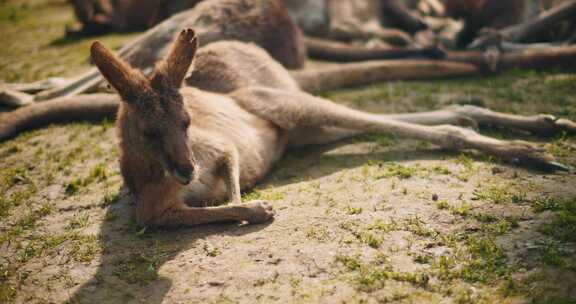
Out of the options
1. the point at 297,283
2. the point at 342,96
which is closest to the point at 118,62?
the point at 297,283

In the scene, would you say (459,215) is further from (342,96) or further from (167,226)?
(342,96)

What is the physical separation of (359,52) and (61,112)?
12.8 ft

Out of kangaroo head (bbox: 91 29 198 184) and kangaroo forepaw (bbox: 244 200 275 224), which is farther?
kangaroo forepaw (bbox: 244 200 275 224)

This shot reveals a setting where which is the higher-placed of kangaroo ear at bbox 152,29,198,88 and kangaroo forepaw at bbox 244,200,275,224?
kangaroo ear at bbox 152,29,198,88

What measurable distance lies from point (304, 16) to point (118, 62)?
544cm

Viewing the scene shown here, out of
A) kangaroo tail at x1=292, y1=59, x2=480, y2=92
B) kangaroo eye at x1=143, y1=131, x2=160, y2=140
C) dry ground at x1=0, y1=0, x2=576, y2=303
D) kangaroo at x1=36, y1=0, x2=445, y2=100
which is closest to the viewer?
dry ground at x1=0, y1=0, x2=576, y2=303

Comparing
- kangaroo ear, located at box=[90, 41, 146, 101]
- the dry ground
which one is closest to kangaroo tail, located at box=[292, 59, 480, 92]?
the dry ground

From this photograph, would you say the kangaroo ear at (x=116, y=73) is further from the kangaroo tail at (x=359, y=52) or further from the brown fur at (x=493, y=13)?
the brown fur at (x=493, y=13)

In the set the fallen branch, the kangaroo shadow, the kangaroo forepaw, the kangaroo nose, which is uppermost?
the fallen branch

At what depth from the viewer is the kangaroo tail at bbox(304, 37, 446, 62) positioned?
6.68m

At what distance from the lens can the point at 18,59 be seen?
8031 mm

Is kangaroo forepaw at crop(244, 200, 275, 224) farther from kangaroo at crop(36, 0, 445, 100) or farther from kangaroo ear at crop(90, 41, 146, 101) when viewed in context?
kangaroo at crop(36, 0, 445, 100)

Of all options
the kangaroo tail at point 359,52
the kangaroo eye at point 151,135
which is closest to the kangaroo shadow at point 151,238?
the kangaroo eye at point 151,135

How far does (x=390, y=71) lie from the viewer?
21.5ft
